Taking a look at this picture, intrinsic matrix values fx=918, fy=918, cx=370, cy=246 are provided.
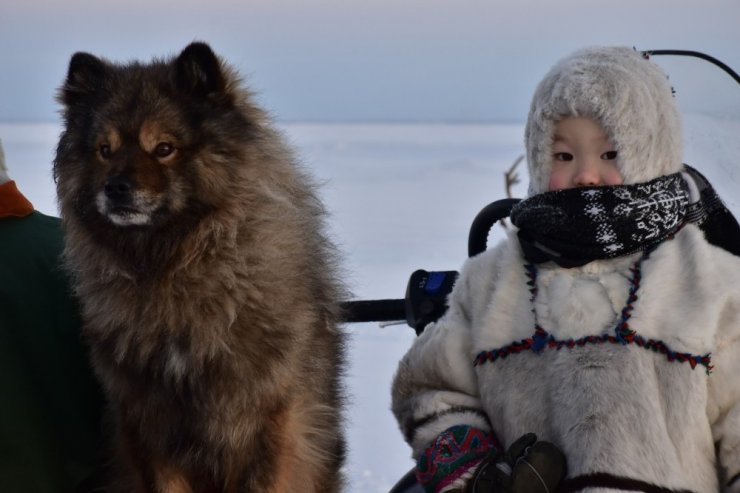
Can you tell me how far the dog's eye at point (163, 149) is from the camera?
246 centimetres

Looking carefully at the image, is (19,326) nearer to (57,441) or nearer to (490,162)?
(57,441)

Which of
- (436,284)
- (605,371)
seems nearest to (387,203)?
(436,284)

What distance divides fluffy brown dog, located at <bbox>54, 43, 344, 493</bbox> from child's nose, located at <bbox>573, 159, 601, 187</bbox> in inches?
34.5

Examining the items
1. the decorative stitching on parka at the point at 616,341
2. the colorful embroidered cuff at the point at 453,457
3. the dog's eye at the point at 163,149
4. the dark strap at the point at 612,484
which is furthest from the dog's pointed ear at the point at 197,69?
the dark strap at the point at 612,484

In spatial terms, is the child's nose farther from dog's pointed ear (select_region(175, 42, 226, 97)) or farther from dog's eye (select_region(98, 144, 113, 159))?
dog's eye (select_region(98, 144, 113, 159))

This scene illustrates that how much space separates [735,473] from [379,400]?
2.73 meters

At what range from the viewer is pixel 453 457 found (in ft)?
7.20

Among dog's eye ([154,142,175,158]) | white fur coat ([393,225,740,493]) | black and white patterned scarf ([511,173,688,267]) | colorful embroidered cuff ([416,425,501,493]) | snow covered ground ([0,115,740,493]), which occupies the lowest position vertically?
snow covered ground ([0,115,740,493])

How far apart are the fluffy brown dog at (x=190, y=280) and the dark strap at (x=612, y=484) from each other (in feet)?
2.94

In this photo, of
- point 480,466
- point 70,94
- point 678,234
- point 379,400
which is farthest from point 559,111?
point 379,400

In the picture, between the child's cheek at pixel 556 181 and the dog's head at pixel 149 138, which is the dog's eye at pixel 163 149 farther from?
the child's cheek at pixel 556 181

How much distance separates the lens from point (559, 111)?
7.40ft

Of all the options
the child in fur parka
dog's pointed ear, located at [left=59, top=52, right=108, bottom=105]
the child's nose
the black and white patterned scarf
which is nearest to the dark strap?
the child in fur parka

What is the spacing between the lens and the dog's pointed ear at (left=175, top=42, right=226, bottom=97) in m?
2.57
